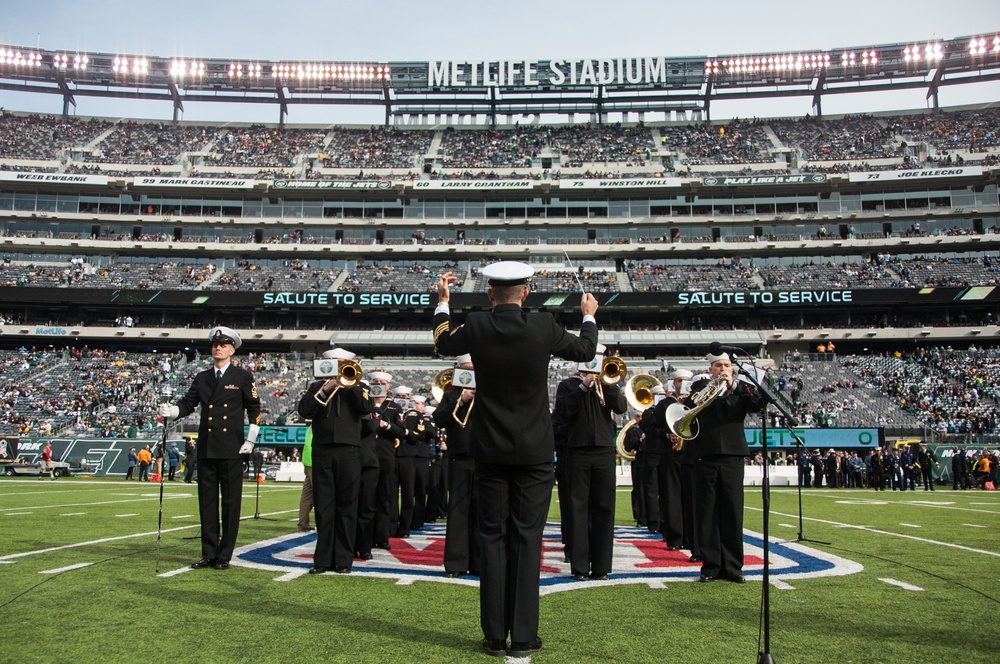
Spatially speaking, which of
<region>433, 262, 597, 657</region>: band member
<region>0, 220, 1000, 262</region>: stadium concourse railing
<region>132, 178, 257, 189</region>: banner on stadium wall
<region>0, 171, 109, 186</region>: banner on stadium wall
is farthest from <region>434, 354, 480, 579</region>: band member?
<region>0, 171, 109, 186</region>: banner on stadium wall

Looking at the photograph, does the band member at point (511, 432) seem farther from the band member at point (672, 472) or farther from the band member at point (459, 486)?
the band member at point (672, 472)

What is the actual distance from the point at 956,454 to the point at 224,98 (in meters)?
60.9

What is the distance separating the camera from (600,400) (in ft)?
24.9

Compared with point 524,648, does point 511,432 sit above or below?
above

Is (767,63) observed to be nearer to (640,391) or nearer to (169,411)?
(640,391)

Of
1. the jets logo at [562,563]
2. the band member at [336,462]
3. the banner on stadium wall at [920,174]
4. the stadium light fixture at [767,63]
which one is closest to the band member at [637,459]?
the jets logo at [562,563]

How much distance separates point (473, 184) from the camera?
5638 cm

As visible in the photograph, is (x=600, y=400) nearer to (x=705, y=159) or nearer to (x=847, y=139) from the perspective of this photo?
(x=705, y=159)

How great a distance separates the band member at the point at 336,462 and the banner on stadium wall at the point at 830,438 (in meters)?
28.1

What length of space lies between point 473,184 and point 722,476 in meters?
51.0

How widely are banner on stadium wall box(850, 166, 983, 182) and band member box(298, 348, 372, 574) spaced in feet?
181

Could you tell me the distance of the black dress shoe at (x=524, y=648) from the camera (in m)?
4.23

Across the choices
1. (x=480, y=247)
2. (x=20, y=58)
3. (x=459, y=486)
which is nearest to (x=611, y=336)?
(x=480, y=247)

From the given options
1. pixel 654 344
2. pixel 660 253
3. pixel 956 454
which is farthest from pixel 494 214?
pixel 956 454
